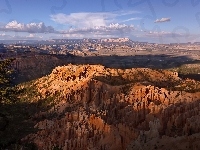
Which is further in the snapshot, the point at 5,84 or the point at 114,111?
the point at 114,111

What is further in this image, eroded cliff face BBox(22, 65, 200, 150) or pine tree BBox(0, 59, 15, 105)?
eroded cliff face BBox(22, 65, 200, 150)

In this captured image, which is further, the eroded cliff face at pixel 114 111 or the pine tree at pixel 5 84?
the eroded cliff face at pixel 114 111

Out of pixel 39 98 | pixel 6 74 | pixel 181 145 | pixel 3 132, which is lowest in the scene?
pixel 39 98

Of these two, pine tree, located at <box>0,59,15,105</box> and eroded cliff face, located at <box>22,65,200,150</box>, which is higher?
pine tree, located at <box>0,59,15,105</box>

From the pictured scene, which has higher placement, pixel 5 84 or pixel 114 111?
pixel 5 84

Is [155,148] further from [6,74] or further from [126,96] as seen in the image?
[126,96]

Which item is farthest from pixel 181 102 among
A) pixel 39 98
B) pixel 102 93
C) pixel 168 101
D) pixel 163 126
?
pixel 39 98

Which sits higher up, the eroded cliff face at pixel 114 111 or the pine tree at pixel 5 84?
the pine tree at pixel 5 84

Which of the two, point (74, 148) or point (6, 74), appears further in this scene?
point (74, 148)
